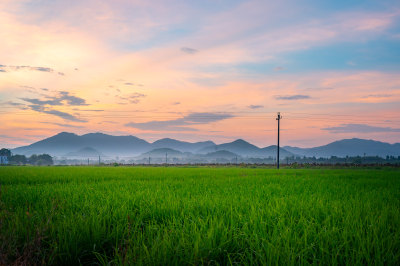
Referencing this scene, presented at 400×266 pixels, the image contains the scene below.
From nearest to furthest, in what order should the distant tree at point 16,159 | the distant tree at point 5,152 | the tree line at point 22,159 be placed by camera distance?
1. the distant tree at point 16,159
2. the tree line at point 22,159
3. the distant tree at point 5,152

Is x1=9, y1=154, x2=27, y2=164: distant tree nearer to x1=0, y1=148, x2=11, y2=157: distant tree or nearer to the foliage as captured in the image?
the foliage

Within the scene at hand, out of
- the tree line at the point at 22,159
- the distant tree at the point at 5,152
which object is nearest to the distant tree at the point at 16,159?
the tree line at the point at 22,159

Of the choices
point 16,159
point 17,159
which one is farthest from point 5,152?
point 17,159

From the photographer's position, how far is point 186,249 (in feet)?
7.45

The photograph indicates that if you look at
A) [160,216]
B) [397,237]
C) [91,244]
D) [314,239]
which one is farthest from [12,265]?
[397,237]

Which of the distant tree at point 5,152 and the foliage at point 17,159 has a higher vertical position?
the distant tree at point 5,152

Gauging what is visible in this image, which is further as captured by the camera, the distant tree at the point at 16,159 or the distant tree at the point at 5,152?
the distant tree at the point at 5,152

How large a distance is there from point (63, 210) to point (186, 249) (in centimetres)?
299

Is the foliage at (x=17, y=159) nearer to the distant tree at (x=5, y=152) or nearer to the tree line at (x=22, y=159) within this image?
the tree line at (x=22, y=159)

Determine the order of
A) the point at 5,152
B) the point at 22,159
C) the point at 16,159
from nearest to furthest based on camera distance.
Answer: the point at 16,159 → the point at 22,159 → the point at 5,152

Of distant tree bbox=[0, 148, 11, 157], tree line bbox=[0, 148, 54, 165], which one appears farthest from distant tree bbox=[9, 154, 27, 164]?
distant tree bbox=[0, 148, 11, 157]

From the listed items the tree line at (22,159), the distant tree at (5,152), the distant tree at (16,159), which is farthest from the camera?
the distant tree at (5,152)

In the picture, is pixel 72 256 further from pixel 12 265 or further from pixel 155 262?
pixel 155 262

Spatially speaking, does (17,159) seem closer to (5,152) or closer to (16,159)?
(16,159)
